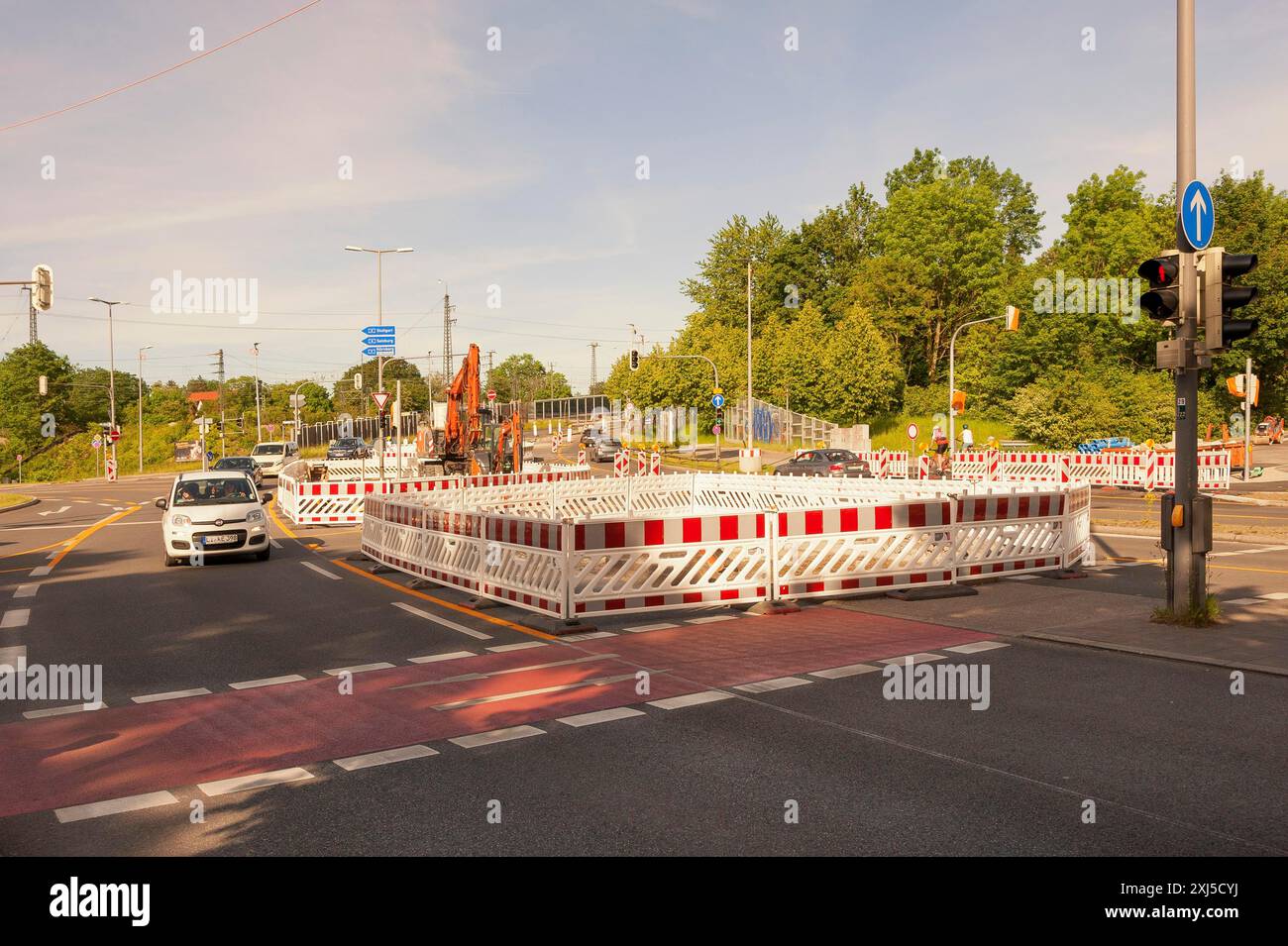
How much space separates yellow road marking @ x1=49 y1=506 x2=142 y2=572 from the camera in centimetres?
1912

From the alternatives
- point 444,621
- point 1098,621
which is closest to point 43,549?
point 444,621

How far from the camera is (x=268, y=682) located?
8750 mm

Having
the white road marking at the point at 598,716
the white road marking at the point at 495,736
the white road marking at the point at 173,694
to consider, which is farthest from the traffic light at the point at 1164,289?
the white road marking at the point at 173,694

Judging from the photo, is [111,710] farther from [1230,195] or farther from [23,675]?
[1230,195]

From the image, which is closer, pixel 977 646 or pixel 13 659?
pixel 13 659

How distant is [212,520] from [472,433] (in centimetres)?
1552

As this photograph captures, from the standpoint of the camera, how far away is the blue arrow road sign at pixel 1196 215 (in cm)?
1007

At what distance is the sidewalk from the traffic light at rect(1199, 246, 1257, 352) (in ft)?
9.39

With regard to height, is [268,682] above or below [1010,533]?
below

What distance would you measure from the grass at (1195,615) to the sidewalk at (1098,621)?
0.11m

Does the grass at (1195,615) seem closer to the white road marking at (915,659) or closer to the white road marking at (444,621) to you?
the white road marking at (915,659)

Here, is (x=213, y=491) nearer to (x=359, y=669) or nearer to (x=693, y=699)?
(x=359, y=669)

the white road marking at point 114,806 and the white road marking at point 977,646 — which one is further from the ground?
the white road marking at point 114,806
